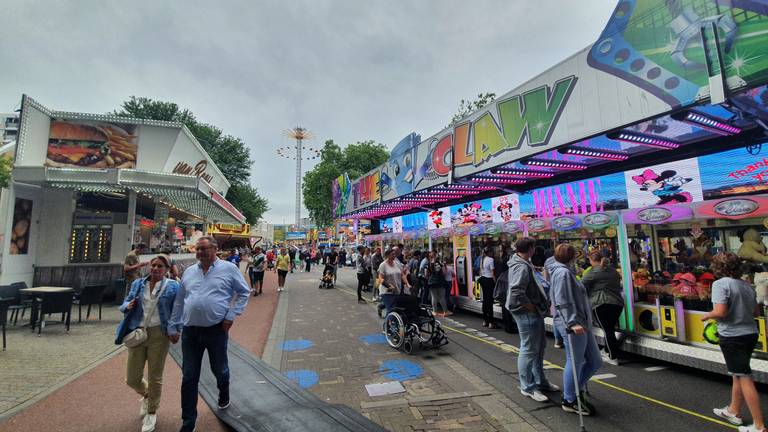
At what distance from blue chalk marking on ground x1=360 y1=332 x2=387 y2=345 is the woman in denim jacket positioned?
3647 millimetres

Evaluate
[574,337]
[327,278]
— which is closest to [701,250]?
[574,337]

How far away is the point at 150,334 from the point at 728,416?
19.3 ft

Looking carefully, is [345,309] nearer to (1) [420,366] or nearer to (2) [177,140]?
(1) [420,366]

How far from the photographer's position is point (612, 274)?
5395 millimetres

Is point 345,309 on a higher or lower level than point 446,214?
lower

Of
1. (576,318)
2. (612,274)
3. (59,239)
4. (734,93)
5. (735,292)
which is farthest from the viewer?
(59,239)

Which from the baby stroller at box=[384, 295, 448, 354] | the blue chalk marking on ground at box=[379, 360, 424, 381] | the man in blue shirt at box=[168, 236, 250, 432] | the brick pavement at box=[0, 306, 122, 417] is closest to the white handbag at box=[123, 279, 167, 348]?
the man in blue shirt at box=[168, 236, 250, 432]

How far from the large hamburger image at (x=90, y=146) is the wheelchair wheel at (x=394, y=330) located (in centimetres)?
1171

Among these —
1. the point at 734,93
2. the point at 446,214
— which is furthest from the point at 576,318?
the point at 446,214

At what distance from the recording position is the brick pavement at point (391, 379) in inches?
136

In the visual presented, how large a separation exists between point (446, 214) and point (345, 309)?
6.40 metres

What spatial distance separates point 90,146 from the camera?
38.5 ft

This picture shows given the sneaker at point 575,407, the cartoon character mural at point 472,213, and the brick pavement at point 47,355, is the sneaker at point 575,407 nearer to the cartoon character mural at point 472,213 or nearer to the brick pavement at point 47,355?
the brick pavement at point 47,355

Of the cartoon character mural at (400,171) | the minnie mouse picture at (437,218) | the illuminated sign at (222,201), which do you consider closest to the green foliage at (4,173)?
the illuminated sign at (222,201)
